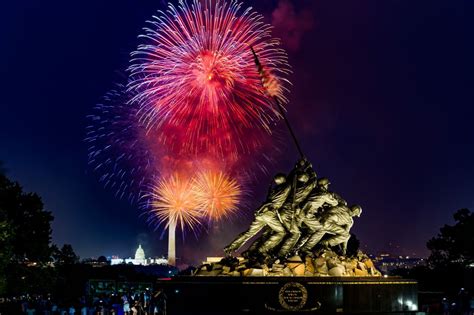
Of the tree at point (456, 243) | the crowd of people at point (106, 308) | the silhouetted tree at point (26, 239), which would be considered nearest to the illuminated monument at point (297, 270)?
the crowd of people at point (106, 308)

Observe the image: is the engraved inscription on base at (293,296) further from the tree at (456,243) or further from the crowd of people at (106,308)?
the tree at (456,243)

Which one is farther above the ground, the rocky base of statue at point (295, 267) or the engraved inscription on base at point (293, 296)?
the rocky base of statue at point (295, 267)

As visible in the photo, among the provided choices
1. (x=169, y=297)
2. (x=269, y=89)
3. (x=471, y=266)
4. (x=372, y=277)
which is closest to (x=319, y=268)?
(x=372, y=277)

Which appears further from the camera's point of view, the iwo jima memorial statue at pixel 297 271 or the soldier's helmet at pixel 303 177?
the soldier's helmet at pixel 303 177

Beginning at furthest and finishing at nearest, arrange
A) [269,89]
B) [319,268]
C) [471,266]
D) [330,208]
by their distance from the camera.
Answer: [471,266], [269,89], [330,208], [319,268]

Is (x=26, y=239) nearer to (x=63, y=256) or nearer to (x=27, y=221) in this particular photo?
(x=27, y=221)

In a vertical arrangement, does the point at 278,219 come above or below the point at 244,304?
above

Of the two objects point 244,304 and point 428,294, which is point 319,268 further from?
point 428,294
